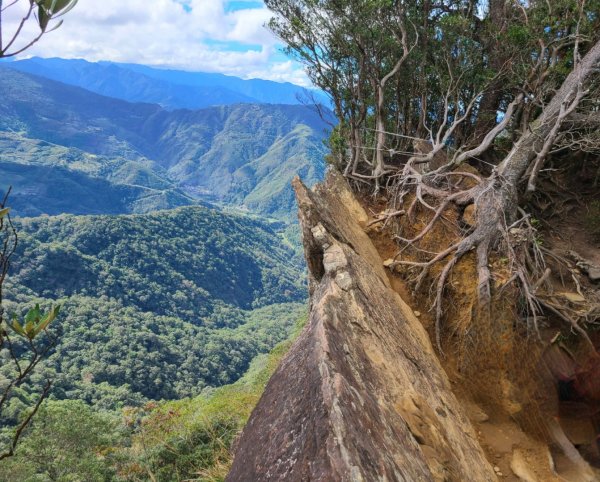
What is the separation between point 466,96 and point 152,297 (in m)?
112

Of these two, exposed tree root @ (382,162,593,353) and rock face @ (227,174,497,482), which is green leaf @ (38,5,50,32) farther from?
exposed tree root @ (382,162,593,353)

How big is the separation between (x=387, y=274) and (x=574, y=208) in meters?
5.54

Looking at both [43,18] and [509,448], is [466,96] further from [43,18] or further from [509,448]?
[43,18]

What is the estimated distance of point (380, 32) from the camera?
11.1 meters

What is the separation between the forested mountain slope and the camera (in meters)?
64.8

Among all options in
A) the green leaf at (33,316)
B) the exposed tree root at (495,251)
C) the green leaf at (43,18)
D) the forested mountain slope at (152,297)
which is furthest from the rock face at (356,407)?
the forested mountain slope at (152,297)

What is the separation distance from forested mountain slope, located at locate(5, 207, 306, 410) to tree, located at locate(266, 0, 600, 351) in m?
26.1

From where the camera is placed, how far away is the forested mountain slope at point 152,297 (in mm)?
64812

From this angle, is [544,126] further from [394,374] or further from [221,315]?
[221,315]

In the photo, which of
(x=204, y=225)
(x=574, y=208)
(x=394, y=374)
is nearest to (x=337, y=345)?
(x=394, y=374)

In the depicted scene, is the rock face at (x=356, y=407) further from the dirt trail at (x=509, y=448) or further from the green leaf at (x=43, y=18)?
the green leaf at (x=43, y=18)

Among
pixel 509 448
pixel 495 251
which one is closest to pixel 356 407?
pixel 509 448

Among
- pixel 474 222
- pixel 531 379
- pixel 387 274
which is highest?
pixel 474 222

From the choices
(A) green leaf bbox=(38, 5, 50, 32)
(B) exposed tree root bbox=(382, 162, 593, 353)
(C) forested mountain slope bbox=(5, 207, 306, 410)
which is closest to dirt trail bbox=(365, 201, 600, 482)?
(B) exposed tree root bbox=(382, 162, 593, 353)
